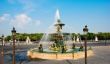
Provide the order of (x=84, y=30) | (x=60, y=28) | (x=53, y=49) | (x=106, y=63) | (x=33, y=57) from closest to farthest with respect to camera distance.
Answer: (x=84, y=30) < (x=106, y=63) < (x=33, y=57) < (x=53, y=49) < (x=60, y=28)

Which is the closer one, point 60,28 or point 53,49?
point 53,49

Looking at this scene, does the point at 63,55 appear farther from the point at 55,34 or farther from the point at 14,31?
the point at 14,31

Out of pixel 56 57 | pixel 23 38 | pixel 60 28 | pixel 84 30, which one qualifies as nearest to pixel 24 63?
pixel 56 57

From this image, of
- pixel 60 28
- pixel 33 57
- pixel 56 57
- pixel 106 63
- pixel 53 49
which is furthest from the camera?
pixel 60 28

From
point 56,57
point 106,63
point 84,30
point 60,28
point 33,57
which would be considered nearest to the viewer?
point 84,30

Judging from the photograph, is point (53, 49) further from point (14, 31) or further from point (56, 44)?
point (14, 31)

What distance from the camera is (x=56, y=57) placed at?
27.1 metres

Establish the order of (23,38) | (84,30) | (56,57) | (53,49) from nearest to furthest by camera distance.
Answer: (84,30)
(56,57)
(53,49)
(23,38)

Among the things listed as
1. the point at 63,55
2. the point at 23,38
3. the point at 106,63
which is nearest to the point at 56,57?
the point at 63,55

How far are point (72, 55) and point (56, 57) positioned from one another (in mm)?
1988

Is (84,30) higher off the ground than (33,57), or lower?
higher

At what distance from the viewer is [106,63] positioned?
23953 mm

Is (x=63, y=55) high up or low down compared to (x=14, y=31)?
down

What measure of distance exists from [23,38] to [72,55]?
84365 mm
